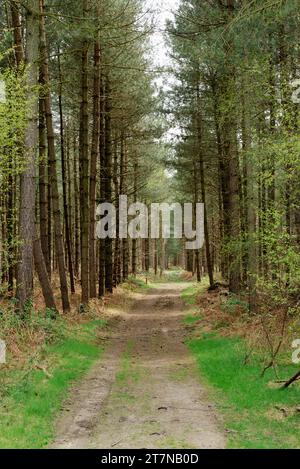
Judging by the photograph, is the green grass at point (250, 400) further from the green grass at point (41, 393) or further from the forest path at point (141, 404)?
the green grass at point (41, 393)

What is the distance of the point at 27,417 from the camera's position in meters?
8.03

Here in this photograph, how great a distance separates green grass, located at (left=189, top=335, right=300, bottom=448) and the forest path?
12.6 inches

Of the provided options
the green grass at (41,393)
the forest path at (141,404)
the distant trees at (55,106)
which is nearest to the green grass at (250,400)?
the forest path at (141,404)

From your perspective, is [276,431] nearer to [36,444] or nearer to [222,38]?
[36,444]

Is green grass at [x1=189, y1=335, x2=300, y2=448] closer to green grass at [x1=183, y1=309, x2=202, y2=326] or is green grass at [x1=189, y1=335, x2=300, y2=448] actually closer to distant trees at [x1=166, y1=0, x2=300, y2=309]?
distant trees at [x1=166, y1=0, x2=300, y2=309]

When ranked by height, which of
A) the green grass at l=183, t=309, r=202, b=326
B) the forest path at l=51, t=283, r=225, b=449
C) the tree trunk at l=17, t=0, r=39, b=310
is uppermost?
the tree trunk at l=17, t=0, r=39, b=310

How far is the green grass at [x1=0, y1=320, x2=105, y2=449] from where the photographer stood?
7.32 meters

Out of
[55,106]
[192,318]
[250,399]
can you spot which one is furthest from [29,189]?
[55,106]

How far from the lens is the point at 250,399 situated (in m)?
9.15

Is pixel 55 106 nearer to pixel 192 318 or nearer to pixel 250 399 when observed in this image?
pixel 192 318

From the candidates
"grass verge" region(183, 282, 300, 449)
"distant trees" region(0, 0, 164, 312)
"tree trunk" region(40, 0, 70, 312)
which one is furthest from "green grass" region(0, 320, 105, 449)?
"tree trunk" region(40, 0, 70, 312)

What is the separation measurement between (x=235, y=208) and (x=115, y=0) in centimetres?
901

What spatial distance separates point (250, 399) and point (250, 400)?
48 mm
